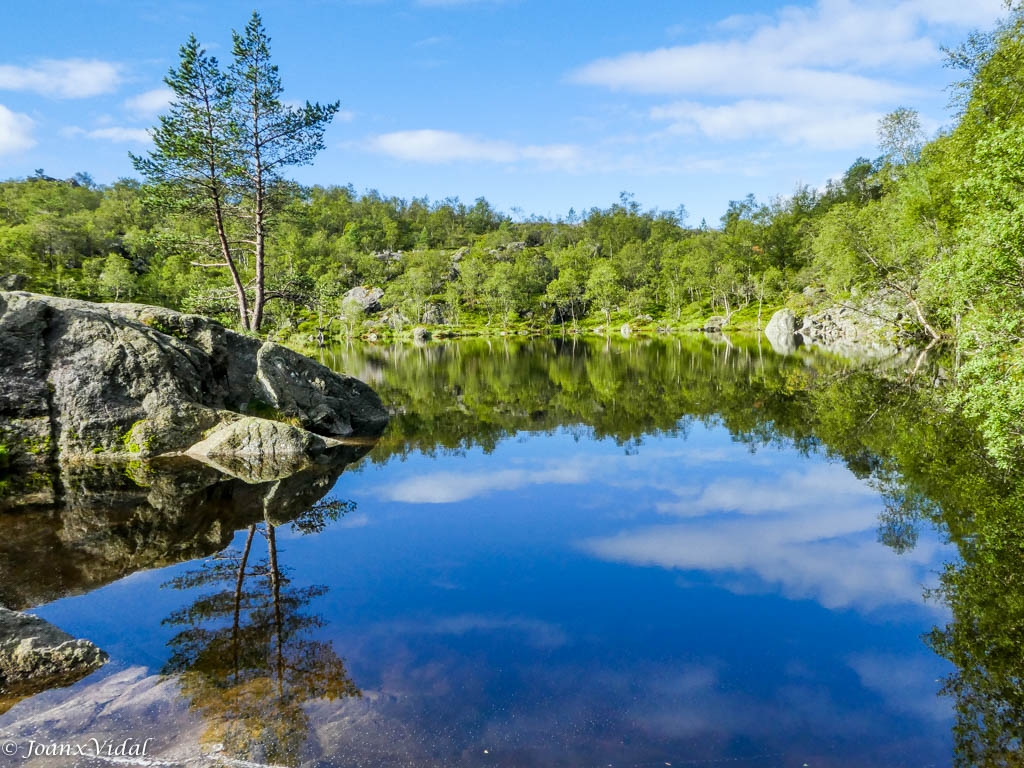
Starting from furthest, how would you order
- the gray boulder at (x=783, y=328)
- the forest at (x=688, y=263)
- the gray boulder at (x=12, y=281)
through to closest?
the gray boulder at (x=12, y=281), the gray boulder at (x=783, y=328), the forest at (x=688, y=263)

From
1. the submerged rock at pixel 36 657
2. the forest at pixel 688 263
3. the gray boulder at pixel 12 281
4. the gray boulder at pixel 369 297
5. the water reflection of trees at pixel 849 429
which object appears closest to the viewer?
the submerged rock at pixel 36 657

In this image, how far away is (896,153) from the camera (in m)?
67.9

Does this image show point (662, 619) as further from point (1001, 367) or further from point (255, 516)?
point (1001, 367)

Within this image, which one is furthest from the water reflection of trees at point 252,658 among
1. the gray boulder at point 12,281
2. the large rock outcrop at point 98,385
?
the gray boulder at point 12,281

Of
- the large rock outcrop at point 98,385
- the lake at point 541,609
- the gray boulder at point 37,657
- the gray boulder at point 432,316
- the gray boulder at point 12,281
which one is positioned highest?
the gray boulder at point 12,281

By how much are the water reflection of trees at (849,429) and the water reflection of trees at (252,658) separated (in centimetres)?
864

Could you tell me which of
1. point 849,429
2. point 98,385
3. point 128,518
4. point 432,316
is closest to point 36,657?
point 128,518

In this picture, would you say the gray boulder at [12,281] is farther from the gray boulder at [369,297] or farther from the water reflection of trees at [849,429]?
the water reflection of trees at [849,429]

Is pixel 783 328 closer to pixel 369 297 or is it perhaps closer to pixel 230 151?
pixel 230 151

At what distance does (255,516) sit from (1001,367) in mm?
22638

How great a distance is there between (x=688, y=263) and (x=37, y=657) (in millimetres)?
142840

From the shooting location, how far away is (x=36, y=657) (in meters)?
8.26

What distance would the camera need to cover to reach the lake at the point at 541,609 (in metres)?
7.29

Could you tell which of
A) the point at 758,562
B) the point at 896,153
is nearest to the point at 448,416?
the point at 758,562
